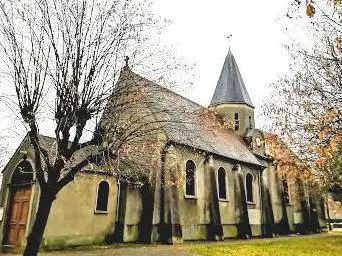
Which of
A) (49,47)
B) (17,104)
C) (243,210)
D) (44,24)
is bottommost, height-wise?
(243,210)

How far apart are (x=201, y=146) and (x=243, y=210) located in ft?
18.6

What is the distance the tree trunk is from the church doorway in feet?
22.5

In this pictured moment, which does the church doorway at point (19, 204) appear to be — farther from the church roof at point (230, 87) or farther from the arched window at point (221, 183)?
the church roof at point (230, 87)

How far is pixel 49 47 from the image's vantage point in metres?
9.45

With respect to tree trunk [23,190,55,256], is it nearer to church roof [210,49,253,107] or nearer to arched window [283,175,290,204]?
church roof [210,49,253,107]

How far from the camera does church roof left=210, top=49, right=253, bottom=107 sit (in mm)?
31250

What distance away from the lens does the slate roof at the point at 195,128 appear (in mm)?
11162

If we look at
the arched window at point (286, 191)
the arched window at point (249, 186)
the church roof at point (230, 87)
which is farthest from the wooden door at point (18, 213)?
the arched window at point (286, 191)

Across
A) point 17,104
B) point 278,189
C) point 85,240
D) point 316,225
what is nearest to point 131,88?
point 17,104

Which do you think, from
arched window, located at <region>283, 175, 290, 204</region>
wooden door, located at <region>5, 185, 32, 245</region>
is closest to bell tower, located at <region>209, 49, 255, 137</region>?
arched window, located at <region>283, 175, 290, 204</region>

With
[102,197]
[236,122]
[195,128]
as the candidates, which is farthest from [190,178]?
A: [236,122]

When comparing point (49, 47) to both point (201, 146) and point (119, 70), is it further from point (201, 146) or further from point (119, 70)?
point (201, 146)

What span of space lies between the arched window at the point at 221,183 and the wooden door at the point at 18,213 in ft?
40.5

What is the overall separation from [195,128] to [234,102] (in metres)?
9.72
